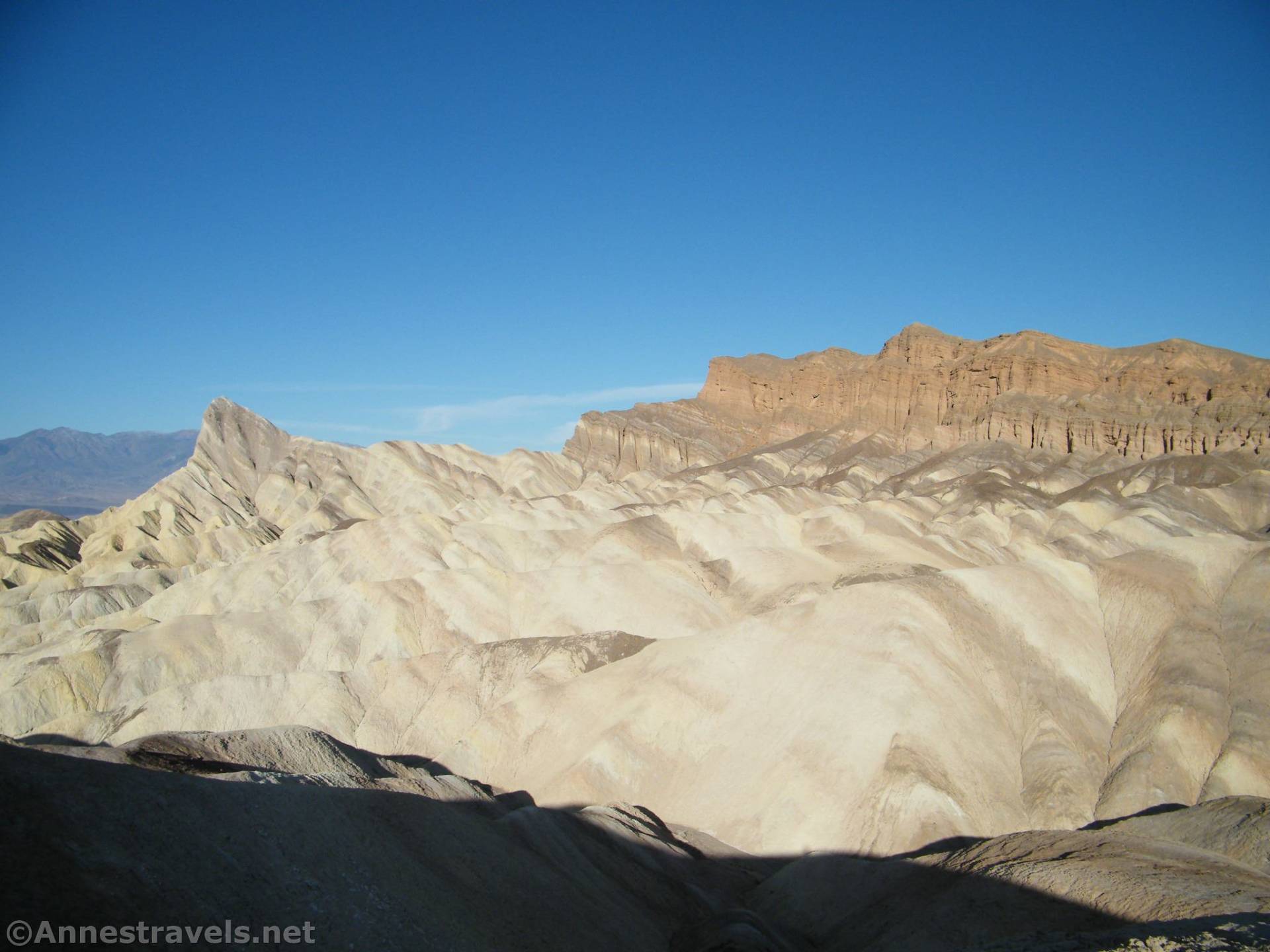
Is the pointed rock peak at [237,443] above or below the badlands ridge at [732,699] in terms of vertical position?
above

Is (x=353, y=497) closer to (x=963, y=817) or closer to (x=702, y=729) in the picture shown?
(x=702, y=729)

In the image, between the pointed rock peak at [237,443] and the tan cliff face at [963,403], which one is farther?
the pointed rock peak at [237,443]

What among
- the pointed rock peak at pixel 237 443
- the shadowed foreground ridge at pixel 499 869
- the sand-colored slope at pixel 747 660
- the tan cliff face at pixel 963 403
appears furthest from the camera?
the pointed rock peak at pixel 237 443

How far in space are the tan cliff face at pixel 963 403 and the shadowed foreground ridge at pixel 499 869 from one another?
77997mm

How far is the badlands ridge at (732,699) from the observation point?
1708 cm

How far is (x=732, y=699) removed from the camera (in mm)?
29391

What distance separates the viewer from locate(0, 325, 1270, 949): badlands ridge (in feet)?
56.0

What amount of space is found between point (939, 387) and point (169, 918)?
104529 mm

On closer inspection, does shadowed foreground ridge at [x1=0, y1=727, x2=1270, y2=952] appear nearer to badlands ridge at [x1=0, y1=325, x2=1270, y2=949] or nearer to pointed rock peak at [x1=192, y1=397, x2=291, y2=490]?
badlands ridge at [x1=0, y1=325, x2=1270, y2=949]

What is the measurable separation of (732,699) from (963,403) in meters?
82.2

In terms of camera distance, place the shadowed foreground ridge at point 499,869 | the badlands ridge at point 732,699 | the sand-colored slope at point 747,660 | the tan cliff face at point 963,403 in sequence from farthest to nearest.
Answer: the tan cliff face at point 963,403
the sand-colored slope at point 747,660
the badlands ridge at point 732,699
the shadowed foreground ridge at point 499,869

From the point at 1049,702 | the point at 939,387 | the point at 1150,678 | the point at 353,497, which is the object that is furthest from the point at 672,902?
the point at 939,387

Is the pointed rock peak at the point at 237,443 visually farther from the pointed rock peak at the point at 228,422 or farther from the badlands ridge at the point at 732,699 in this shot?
the badlands ridge at the point at 732,699

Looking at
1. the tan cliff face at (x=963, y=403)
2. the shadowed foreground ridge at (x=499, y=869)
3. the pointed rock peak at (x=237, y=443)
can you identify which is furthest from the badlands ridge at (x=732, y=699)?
the pointed rock peak at (x=237, y=443)
